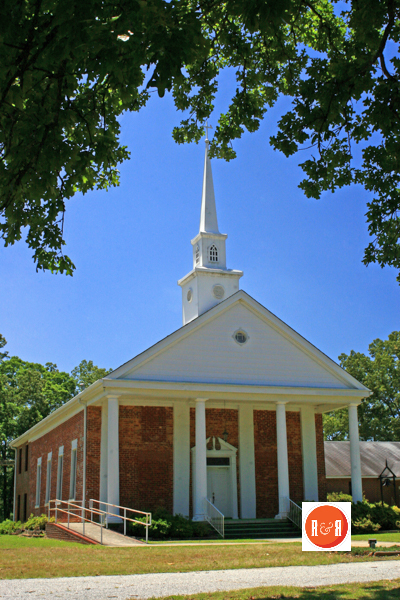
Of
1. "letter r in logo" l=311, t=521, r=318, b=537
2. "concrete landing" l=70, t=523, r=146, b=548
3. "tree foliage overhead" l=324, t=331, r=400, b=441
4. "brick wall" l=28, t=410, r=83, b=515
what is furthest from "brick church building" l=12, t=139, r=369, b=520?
"tree foliage overhead" l=324, t=331, r=400, b=441

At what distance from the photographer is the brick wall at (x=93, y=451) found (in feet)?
72.3

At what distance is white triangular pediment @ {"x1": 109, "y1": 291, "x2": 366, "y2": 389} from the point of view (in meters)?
21.9

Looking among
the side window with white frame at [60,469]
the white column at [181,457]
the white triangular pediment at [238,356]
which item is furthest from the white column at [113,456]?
the side window with white frame at [60,469]

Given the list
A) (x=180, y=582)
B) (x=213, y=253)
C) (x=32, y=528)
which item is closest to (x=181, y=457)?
(x=32, y=528)

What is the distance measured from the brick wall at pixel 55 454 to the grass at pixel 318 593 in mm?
16323

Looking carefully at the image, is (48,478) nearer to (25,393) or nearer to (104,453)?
(104,453)

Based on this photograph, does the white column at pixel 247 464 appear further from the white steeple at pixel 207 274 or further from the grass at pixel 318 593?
the grass at pixel 318 593

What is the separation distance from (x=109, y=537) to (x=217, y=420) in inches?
312

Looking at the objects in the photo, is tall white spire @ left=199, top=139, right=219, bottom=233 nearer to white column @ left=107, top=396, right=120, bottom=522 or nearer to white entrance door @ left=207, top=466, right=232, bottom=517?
white entrance door @ left=207, top=466, right=232, bottom=517

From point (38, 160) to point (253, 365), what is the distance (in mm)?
17150

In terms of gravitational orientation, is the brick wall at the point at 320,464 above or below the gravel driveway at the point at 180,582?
above

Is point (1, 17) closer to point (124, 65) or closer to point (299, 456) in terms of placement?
point (124, 65)

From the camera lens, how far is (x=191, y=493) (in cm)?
2275

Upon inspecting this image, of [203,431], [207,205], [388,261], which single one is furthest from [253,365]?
[388,261]
